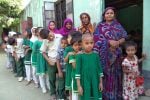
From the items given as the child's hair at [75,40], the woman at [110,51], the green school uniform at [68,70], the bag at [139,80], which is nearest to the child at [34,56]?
the green school uniform at [68,70]

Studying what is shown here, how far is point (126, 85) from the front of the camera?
5.40 meters

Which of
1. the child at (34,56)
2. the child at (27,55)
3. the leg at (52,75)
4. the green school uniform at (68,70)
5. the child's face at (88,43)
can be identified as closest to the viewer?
the child's face at (88,43)

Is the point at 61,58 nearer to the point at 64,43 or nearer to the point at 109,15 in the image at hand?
the point at 64,43

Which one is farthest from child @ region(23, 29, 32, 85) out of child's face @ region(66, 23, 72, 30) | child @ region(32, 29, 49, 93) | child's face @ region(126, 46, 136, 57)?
child's face @ region(126, 46, 136, 57)

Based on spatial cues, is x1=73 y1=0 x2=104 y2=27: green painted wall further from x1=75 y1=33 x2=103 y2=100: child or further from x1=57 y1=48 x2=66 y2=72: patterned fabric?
x1=75 y1=33 x2=103 y2=100: child

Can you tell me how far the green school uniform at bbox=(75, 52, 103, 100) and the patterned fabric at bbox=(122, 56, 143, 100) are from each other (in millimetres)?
540

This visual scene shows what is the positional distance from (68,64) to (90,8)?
2535 mm

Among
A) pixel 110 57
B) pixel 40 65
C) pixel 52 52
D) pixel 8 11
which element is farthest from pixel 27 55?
pixel 8 11

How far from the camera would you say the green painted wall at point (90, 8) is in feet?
23.8

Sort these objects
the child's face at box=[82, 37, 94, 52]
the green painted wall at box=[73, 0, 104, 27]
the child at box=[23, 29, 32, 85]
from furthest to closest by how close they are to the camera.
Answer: the child at box=[23, 29, 32, 85]
the green painted wall at box=[73, 0, 104, 27]
the child's face at box=[82, 37, 94, 52]

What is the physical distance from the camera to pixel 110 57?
5461 mm

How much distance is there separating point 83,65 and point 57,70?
1.89m

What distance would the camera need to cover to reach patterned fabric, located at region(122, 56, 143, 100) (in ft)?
17.3

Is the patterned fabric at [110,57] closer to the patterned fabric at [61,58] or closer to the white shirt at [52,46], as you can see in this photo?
the patterned fabric at [61,58]
